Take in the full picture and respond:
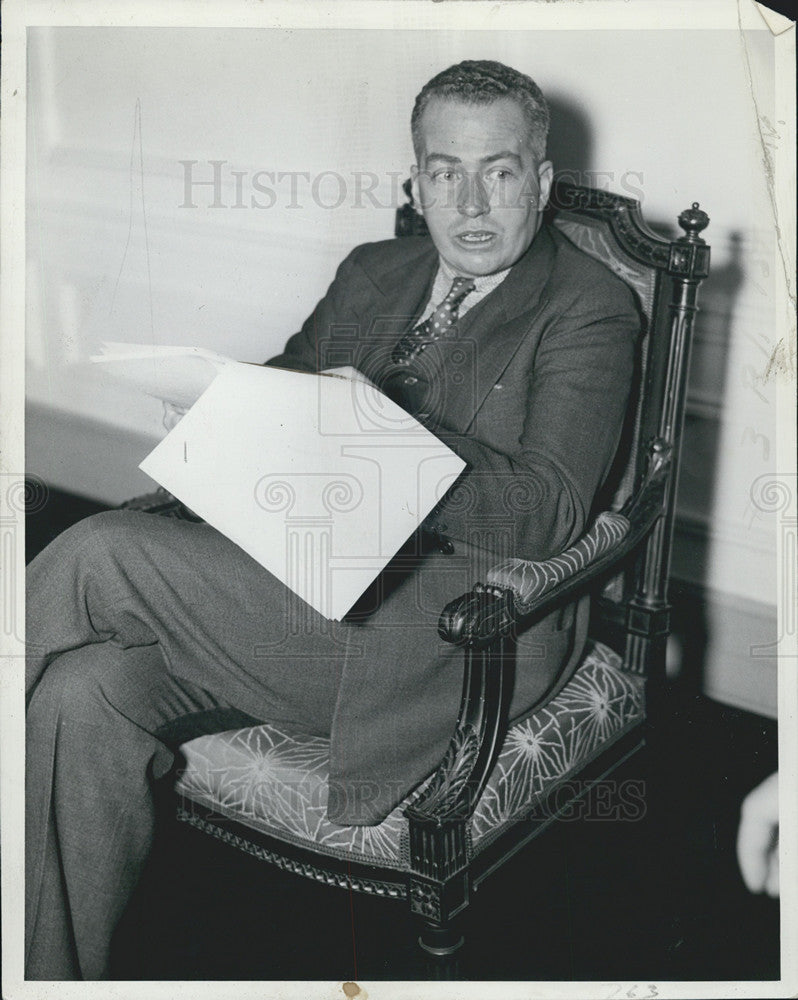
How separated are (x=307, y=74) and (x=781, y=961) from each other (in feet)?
5.05

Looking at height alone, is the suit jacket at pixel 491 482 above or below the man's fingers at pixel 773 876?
above

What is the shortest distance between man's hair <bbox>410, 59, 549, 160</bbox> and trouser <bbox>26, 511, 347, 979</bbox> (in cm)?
70

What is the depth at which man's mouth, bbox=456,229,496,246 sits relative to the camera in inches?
59.2

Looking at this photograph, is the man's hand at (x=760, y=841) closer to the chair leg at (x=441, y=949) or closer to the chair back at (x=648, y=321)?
the chair back at (x=648, y=321)

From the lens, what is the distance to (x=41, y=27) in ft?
4.70

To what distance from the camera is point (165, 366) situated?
1218 millimetres

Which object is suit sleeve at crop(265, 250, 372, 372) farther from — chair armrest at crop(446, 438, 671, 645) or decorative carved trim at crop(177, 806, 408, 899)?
decorative carved trim at crop(177, 806, 408, 899)

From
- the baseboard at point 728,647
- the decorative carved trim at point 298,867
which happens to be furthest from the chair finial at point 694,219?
the decorative carved trim at point 298,867

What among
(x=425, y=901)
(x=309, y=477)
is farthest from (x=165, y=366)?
(x=425, y=901)

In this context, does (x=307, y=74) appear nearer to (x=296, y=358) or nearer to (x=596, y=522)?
(x=296, y=358)

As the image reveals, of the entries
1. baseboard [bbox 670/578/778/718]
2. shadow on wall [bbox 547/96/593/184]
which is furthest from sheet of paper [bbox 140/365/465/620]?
baseboard [bbox 670/578/778/718]

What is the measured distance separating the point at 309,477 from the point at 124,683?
36 centimetres

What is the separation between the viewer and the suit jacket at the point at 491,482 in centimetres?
133

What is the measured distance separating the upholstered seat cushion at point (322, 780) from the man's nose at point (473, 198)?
71 cm
